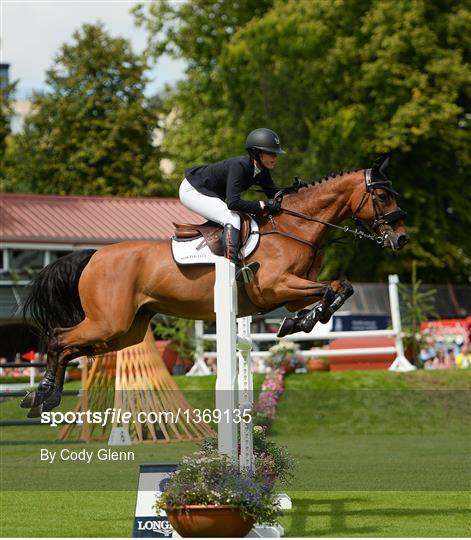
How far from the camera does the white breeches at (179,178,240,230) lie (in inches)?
339

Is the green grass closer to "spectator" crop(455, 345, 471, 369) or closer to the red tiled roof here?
"spectator" crop(455, 345, 471, 369)

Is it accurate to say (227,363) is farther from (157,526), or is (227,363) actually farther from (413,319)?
(413,319)

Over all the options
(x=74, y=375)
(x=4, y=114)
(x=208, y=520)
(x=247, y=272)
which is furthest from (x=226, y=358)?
(x=4, y=114)

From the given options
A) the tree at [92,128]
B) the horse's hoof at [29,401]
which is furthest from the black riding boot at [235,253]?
the tree at [92,128]

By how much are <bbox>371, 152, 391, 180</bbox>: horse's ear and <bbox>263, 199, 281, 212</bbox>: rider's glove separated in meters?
0.78

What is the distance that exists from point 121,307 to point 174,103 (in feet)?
103

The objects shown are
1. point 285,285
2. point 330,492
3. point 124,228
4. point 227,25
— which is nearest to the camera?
point 285,285

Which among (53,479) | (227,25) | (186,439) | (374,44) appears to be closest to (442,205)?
(374,44)

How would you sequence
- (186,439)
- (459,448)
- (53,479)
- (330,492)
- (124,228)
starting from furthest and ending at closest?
(124,228), (186,439), (459,448), (53,479), (330,492)

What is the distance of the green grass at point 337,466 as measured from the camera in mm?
8539

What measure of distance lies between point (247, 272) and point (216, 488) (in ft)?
6.79

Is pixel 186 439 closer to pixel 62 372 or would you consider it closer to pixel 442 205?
pixel 62 372

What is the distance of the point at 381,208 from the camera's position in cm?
884

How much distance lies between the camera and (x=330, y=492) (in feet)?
34.6
